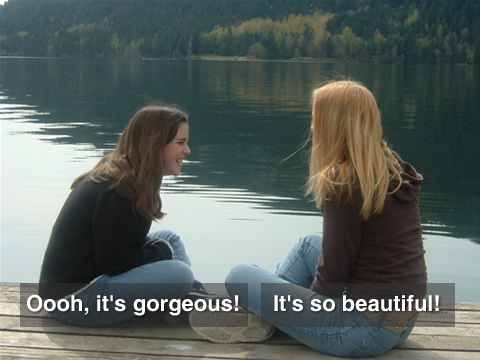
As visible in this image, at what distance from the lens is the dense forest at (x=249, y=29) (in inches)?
4348

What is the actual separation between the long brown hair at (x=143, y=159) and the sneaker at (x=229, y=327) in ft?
1.75

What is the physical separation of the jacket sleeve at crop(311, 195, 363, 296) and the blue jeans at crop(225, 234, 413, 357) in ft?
0.48

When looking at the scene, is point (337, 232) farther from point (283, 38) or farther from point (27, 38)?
point (27, 38)

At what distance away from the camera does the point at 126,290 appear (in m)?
3.40

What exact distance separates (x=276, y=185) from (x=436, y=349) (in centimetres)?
831

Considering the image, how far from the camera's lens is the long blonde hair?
288 centimetres

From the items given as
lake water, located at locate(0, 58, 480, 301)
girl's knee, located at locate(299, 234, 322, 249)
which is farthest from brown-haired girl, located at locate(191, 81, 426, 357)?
lake water, located at locate(0, 58, 480, 301)

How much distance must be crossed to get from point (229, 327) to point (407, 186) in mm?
1066

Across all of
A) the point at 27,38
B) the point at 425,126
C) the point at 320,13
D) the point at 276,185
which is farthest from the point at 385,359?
the point at 320,13

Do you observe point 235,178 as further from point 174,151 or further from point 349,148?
point 349,148

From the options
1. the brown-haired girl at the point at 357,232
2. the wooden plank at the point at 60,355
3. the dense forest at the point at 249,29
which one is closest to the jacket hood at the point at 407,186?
the brown-haired girl at the point at 357,232

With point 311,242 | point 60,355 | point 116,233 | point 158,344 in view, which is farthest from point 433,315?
point 60,355

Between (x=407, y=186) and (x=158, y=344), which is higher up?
(x=407, y=186)

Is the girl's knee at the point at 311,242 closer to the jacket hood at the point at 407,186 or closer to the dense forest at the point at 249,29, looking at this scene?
the jacket hood at the point at 407,186
